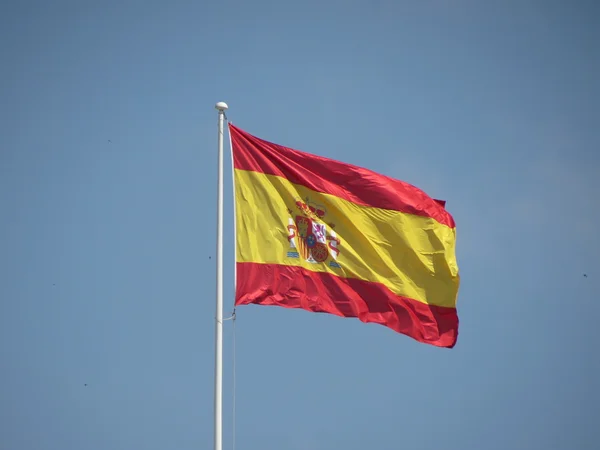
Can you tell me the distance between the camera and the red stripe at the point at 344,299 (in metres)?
21.8

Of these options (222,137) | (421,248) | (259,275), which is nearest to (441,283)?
(421,248)

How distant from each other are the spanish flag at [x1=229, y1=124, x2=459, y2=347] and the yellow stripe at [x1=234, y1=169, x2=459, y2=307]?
26mm

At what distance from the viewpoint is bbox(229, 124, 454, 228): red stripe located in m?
22.8

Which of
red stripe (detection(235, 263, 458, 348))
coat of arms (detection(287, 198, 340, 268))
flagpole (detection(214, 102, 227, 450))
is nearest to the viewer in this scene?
flagpole (detection(214, 102, 227, 450))

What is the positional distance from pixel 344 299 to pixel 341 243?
155cm

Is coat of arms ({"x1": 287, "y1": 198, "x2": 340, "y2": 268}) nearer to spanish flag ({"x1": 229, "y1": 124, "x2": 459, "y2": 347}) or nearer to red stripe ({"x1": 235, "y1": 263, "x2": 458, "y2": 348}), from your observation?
spanish flag ({"x1": 229, "y1": 124, "x2": 459, "y2": 347})

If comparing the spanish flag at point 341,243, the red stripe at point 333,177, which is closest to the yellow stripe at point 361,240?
the spanish flag at point 341,243

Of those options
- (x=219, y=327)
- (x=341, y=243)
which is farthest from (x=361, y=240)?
(x=219, y=327)

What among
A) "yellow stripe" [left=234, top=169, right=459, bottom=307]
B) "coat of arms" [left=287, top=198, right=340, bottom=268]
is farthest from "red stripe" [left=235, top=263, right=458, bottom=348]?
"coat of arms" [left=287, top=198, right=340, bottom=268]

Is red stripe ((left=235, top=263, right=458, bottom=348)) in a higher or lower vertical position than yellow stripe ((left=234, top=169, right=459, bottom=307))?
lower

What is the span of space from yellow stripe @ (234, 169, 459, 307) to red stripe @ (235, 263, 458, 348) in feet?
0.71

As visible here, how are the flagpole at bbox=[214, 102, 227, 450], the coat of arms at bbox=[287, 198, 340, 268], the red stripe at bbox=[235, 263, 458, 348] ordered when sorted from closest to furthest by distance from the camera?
the flagpole at bbox=[214, 102, 227, 450] < the red stripe at bbox=[235, 263, 458, 348] < the coat of arms at bbox=[287, 198, 340, 268]

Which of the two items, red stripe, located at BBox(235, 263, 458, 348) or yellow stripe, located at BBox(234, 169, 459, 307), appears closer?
red stripe, located at BBox(235, 263, 458, 348)

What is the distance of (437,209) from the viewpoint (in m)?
25.4
